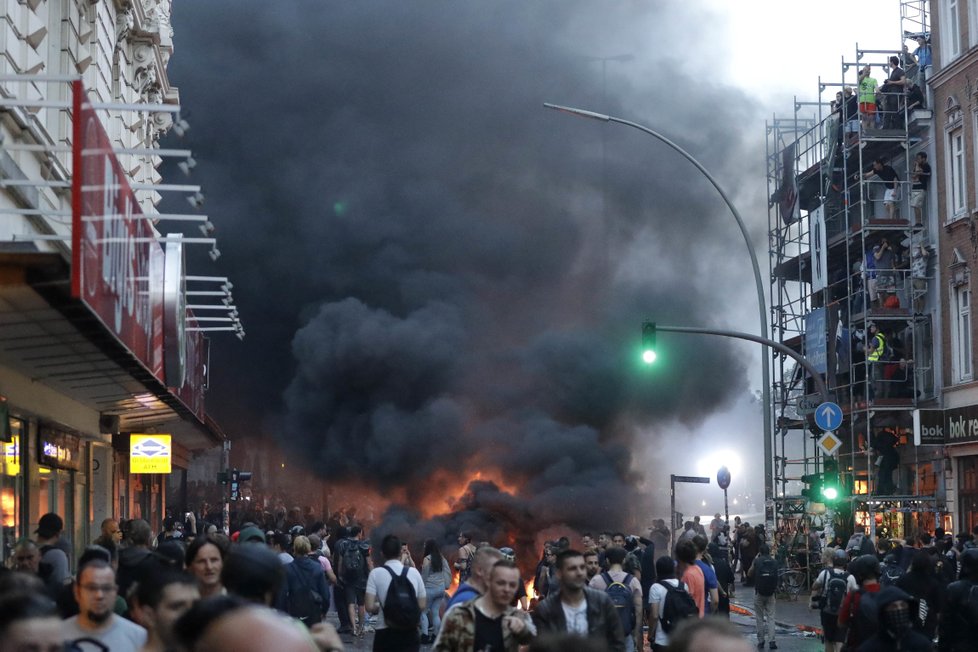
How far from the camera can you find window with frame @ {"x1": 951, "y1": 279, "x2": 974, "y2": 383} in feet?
92.4

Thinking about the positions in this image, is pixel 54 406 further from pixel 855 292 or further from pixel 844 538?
pixel 855 292

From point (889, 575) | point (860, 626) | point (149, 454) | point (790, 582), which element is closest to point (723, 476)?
point (790, 582)

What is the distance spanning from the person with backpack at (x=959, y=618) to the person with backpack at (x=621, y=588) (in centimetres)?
290

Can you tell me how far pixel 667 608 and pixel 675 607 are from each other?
74mm

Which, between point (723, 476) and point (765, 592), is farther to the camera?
point (723, 476)

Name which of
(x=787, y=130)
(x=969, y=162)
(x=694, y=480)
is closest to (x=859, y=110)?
(x=969, y=162)

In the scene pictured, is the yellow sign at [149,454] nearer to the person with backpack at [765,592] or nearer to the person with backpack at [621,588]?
the person with backpack at [765,592]

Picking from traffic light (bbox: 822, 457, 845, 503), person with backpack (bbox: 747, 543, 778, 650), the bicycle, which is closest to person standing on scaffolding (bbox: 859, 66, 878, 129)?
the bicycle

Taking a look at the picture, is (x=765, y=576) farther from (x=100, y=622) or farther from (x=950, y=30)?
(x=950, y=30)

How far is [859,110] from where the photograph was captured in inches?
1212

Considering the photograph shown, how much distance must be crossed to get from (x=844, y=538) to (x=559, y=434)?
44.1 feet

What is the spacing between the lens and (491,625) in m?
7.25

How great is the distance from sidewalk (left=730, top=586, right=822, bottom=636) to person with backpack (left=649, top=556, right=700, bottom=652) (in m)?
9.21

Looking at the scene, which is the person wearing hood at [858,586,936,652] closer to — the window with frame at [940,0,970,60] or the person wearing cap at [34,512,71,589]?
the person wearing cap at [34,512,71,589]
